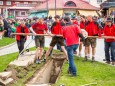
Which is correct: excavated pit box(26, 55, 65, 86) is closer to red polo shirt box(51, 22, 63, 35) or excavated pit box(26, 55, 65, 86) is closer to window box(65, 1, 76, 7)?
red polo shirt box(51, 22, 63, 35)

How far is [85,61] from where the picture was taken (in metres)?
17.9

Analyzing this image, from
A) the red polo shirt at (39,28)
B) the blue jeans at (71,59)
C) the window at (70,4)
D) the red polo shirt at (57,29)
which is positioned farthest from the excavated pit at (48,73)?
the window at (70,4)

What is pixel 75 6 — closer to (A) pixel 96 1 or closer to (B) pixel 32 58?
(A) pixel 96 1

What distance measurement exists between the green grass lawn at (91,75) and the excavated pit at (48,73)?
18.1 inches

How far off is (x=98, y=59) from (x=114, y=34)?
233 centimetres

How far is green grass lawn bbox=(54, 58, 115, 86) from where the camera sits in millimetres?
12852

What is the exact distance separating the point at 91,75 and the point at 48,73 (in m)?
2.35

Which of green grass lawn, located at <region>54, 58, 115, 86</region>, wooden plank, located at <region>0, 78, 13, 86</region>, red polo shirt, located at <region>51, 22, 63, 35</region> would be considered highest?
red polo shirt, located at <region>51, 22, 63, 35</region>

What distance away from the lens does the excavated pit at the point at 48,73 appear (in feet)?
44.2

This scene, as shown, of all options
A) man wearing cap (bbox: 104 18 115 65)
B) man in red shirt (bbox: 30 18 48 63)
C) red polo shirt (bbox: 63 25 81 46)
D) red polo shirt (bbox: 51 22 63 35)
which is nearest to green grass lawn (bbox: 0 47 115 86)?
man wearing cap (bbox: 104 18 115 65)

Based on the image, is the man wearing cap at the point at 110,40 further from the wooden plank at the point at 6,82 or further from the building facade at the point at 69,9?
the building facade at the point at 69,9

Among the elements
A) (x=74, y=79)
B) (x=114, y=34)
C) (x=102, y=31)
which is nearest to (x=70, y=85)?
(x=74, y=79)

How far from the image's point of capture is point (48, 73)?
1608cm

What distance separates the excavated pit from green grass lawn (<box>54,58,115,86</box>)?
0.46 metres
